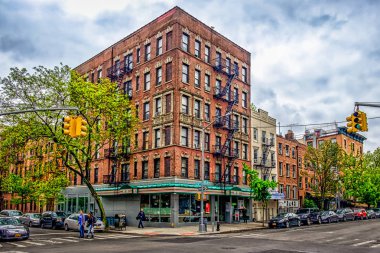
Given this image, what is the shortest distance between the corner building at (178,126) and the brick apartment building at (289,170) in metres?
9.68

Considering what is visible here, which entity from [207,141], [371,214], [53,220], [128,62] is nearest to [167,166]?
[207,141]

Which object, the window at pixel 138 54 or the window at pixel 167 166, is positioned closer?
the window at pixel 167 166

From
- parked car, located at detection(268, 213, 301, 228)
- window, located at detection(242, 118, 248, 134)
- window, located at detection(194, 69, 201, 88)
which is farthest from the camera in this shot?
window, located at detection(242, 118, 248, 134)

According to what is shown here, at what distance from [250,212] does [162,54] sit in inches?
859

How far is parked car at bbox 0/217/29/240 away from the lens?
81.5ft

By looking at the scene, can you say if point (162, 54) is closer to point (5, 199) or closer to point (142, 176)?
point (142, 176)

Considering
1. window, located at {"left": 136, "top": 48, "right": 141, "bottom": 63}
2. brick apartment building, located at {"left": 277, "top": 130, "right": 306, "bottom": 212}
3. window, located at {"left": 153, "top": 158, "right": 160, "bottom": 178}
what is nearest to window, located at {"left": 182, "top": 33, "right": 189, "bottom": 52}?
window, located at {"left": 136, "top": 48, "right": 141, "bottom": 63}

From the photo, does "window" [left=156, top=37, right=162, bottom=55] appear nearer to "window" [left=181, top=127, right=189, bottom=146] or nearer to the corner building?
the corner building

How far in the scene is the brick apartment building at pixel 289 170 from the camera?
5597 cm

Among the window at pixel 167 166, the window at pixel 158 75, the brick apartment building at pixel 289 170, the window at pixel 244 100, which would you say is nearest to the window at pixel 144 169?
the window at pixel 167 166

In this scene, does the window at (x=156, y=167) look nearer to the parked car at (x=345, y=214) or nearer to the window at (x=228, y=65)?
the window at (x=228, y=65)

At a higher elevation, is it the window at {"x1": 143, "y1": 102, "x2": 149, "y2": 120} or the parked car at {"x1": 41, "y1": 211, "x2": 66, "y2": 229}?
the window at {"x1": 143, "y1": 102, "x2": 149, "y2": 120}

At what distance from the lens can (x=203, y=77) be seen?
42750mm

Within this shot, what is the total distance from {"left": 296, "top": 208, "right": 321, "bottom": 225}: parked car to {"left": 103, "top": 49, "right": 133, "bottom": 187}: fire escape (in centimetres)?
1979
